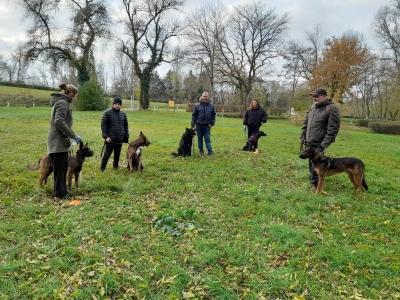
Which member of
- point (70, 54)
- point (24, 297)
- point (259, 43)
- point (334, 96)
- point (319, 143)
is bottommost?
point (24, 297)

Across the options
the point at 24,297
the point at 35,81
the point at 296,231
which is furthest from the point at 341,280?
the point at 35,81

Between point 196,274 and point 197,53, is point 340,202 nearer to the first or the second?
point 196,274

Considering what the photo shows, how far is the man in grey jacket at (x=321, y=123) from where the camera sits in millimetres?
7598

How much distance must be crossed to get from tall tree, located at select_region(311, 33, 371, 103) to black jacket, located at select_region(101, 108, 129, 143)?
103ft

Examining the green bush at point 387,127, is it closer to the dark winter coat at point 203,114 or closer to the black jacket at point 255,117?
the black jacket at point 255,117

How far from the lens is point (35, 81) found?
75.5 metres

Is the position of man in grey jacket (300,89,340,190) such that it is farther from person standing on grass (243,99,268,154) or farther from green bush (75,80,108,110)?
green bush (75,80,108,110)

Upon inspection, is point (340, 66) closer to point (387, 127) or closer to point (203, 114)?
point (387, 127)

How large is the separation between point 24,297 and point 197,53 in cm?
4469

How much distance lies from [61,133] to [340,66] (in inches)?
1361

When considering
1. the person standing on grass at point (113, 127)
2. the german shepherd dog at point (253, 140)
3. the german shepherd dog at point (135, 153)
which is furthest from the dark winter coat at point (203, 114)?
the person standing on grass at point (113, 127)

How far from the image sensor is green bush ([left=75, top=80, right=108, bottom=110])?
37.2 meters

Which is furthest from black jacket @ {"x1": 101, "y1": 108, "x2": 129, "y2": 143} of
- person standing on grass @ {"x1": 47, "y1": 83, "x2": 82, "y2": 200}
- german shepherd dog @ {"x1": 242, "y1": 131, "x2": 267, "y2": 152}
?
german shepherd dog @ {"x1": 242, "y1": 131, "x2": 267, "y2": 152}

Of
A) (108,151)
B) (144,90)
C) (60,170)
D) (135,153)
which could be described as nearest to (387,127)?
(144,90)
